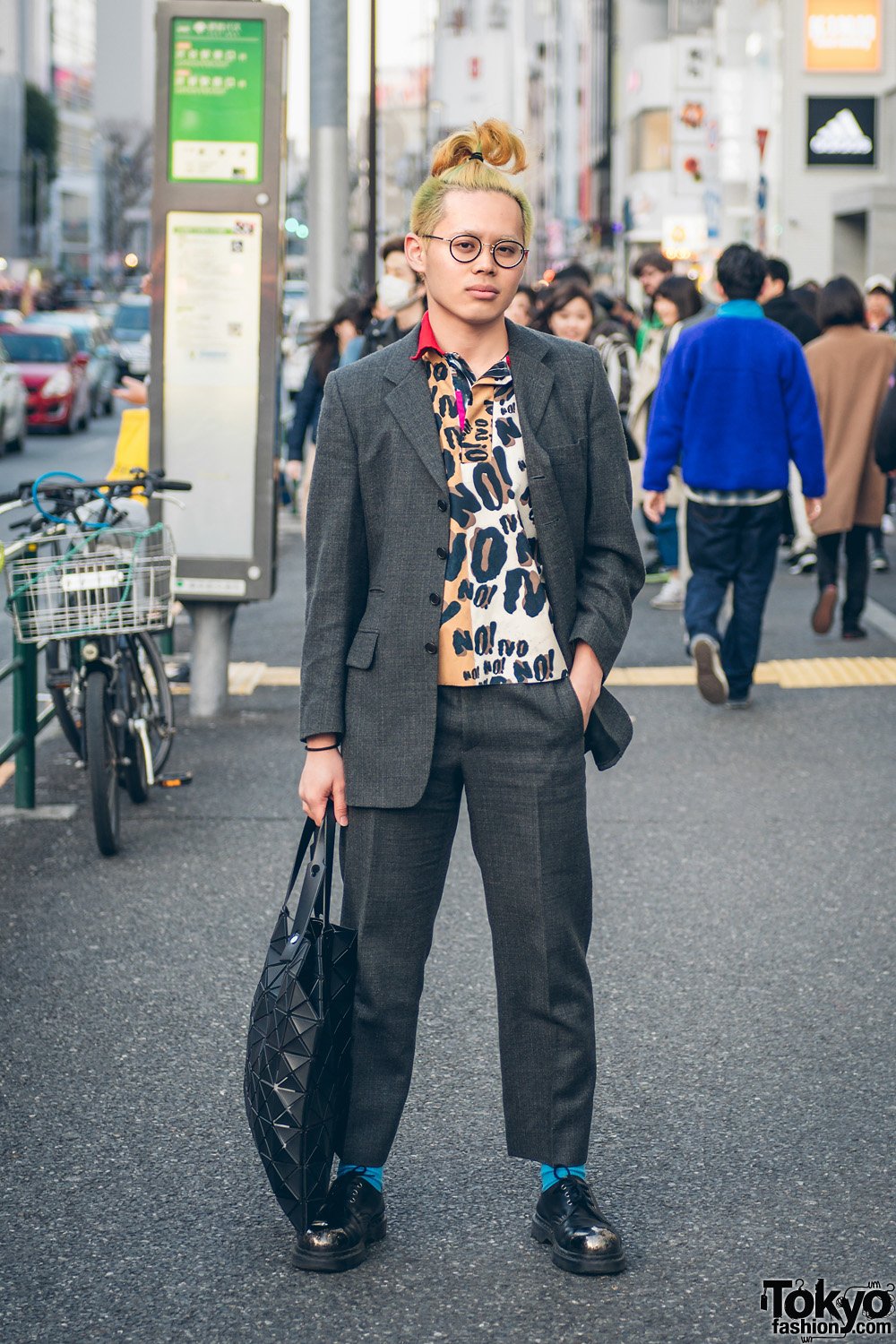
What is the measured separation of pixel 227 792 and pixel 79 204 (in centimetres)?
17990

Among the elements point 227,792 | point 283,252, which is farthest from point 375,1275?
point 283,252

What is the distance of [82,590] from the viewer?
6.31 m

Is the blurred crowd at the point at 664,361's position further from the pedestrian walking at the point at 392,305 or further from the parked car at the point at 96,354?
the parked car at the point at 96,354

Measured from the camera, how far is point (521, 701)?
3.30 metres

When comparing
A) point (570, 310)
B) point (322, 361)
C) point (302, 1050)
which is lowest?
point (302, 1050)

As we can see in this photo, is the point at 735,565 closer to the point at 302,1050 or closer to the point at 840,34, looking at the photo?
the point at 302,1050

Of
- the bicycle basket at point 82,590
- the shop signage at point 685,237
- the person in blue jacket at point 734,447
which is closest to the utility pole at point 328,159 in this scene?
the person in blue jacket at point 734,447

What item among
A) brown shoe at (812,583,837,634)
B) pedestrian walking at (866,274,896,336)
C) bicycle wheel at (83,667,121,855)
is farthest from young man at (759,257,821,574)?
bicycle wheel at (83,667,121,855)

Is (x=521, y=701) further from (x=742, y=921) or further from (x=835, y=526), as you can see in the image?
(x=835, y=526)

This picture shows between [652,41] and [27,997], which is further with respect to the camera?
[652,41]

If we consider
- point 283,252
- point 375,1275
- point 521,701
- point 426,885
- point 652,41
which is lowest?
point 375,1275

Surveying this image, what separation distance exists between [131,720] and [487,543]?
352cm

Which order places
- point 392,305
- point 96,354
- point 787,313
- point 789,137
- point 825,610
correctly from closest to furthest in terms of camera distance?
point 825,610, point 392,305, point 787,313, point 96,354, point 789,137

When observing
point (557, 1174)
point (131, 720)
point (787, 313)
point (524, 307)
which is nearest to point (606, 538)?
point (557, 1174)
